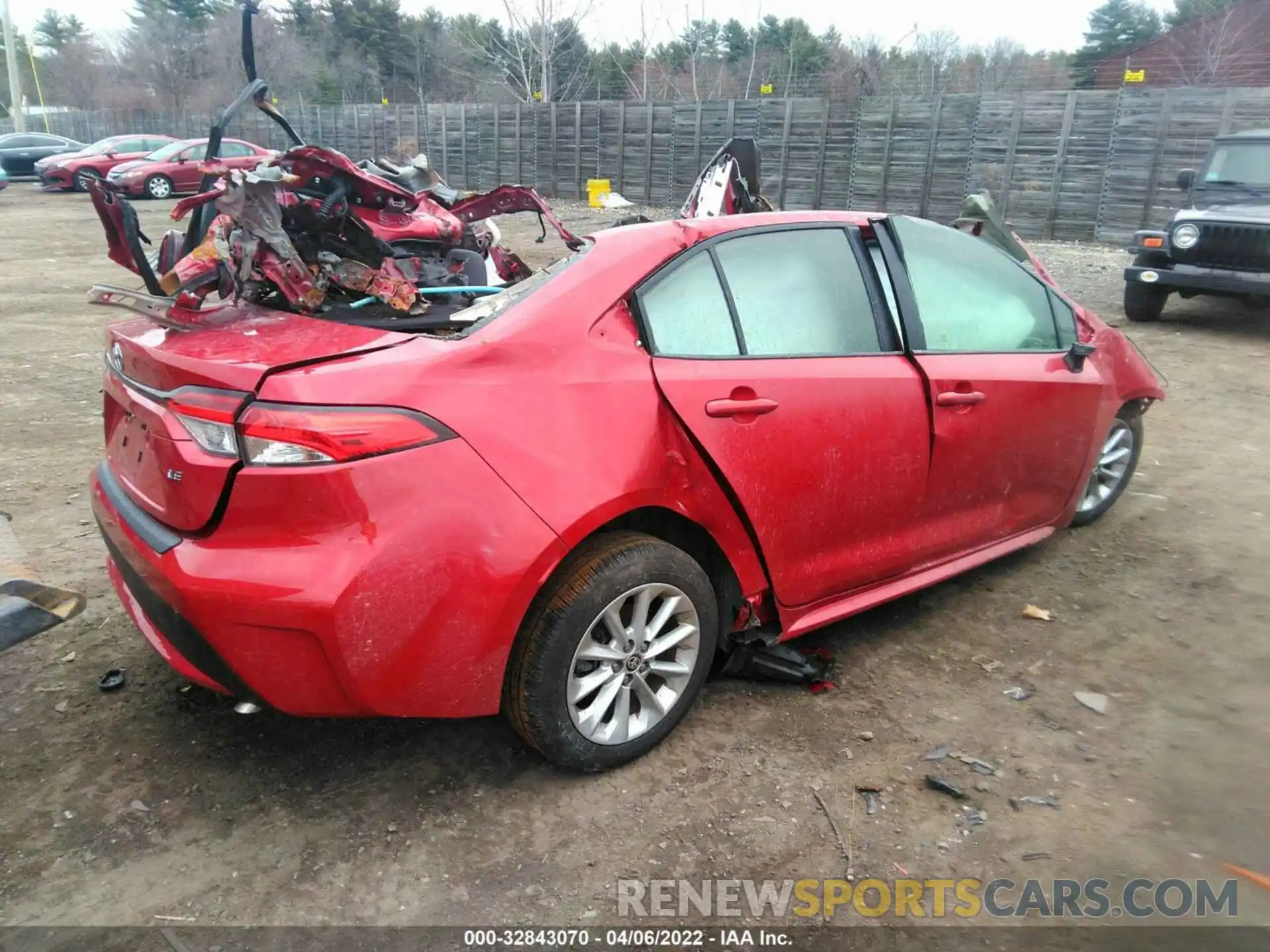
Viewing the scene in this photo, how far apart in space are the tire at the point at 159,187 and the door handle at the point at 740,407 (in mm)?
24662

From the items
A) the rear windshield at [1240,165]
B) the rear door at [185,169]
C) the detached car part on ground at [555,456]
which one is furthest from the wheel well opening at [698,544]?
the rear door at [185,169]

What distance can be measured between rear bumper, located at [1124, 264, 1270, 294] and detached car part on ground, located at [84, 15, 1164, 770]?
6.72 m

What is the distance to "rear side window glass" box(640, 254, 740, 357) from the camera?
2682mm

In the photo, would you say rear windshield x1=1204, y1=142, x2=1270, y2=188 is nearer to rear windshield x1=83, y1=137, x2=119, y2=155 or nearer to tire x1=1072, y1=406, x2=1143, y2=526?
tire x1=1072, y1=406, x2=1143, y2=526

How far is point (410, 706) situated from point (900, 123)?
60.2 feet

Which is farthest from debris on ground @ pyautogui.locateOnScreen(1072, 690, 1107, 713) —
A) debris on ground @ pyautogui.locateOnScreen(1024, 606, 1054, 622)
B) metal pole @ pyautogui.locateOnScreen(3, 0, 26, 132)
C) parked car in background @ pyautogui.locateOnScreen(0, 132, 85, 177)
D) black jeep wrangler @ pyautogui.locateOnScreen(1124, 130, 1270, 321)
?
metal pole @ pyautogui.locateOnScreen(3, 0, 26, 132)

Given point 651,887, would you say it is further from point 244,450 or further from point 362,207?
point 362,207

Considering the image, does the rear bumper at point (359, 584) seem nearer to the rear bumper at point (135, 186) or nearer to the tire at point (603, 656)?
the tire at point (603, 656)

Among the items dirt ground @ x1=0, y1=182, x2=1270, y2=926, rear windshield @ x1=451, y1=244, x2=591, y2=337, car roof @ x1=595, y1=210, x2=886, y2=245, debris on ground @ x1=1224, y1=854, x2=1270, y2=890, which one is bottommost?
dirt ground @ x1=0, y1=182, x2=1270, y2=926

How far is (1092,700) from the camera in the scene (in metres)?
3.11

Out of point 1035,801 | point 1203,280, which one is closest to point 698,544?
point 1035,801

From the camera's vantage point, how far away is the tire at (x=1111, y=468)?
A: 4473mm

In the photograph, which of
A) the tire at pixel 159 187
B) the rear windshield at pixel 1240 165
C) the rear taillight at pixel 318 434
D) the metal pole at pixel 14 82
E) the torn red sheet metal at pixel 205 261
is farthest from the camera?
the metal pole at pixel 14 82

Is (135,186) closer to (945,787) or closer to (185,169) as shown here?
(185,169)
